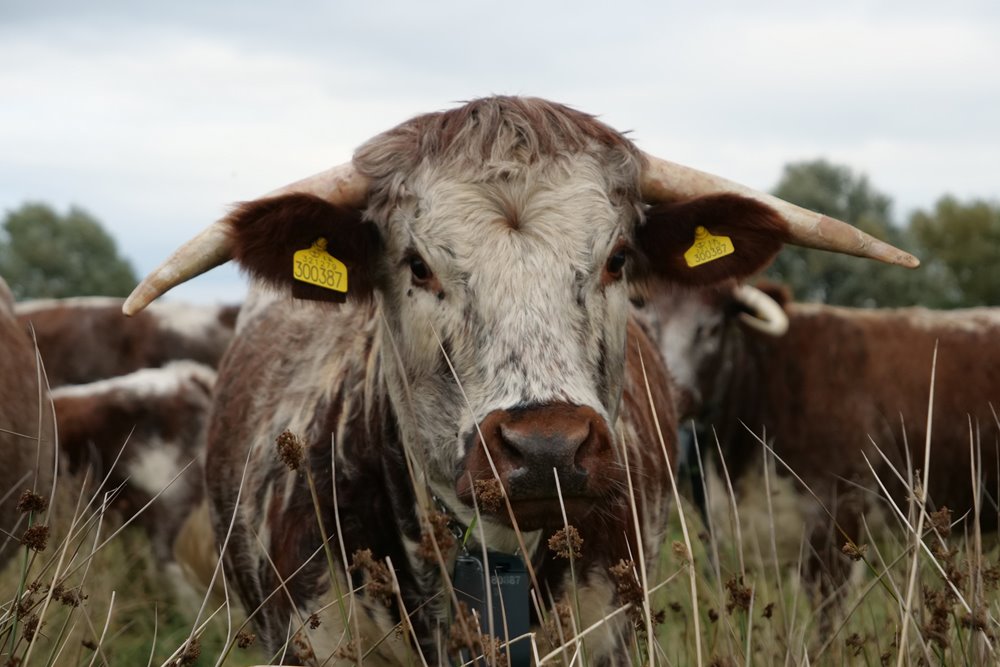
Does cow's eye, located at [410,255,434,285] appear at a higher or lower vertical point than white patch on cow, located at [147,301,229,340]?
higher

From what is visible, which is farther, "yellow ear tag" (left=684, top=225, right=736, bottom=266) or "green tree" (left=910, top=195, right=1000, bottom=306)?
"green tree" (left=910, top=195, right=1000, bottom=306)

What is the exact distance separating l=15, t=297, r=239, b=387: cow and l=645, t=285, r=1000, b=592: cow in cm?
521

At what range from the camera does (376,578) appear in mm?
2156

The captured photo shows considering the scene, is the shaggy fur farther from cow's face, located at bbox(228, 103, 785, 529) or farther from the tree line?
the tree line

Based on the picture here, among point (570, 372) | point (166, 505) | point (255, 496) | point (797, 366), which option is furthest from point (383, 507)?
point (797, 366)

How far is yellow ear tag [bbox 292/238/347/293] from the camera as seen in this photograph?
3.25m

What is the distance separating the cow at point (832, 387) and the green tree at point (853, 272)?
107 ft

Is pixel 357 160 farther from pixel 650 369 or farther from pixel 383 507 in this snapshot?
pixel 650 369

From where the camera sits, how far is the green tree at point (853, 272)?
42.7 metres

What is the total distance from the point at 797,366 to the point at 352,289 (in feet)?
17.0

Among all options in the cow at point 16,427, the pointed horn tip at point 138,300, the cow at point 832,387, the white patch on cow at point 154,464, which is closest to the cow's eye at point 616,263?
the pointed horn tip at point 138,300

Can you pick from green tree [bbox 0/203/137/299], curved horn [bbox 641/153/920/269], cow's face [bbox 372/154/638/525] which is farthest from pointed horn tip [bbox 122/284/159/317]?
green tree [bbox 0/203/137/299]

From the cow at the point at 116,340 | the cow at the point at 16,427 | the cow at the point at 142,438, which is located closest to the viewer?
the cow at the point at 16,427

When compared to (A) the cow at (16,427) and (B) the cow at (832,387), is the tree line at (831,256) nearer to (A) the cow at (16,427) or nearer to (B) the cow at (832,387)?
(B) the cow at (832,387)
